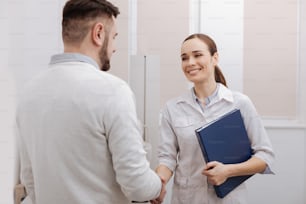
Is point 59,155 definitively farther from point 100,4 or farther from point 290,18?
point 290,18

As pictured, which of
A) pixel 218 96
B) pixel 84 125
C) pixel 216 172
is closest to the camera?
pixel 84 125

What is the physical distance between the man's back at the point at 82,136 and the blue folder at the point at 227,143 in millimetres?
376

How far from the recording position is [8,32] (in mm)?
1642

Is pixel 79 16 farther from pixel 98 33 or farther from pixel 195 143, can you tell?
pixel 195 143

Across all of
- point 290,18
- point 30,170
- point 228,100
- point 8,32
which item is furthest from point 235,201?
point 290,18

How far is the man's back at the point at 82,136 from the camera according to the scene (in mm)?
826

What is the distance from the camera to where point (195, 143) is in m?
1.28

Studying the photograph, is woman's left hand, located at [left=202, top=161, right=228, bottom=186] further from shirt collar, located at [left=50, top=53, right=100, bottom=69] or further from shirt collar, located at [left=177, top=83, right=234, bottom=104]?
shirt collar, located at [left=50, top=53, right=100, bottom=69]

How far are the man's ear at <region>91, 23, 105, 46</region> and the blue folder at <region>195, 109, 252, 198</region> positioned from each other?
0.51 m

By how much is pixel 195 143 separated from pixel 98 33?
24.0 inches

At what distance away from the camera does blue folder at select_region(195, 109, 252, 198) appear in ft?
3.94

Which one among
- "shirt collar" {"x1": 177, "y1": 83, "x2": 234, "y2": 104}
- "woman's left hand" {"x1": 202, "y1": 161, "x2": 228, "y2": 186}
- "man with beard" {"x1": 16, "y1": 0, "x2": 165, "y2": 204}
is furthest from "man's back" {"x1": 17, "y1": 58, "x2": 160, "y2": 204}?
"shirt collar" {"x1": 177, "y1": 83, "x2": 234, "y2": 104}

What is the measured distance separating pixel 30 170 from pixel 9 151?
742mm

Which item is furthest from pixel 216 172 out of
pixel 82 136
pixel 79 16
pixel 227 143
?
pixel 79 16
